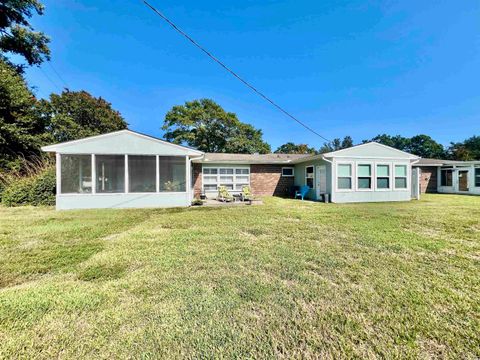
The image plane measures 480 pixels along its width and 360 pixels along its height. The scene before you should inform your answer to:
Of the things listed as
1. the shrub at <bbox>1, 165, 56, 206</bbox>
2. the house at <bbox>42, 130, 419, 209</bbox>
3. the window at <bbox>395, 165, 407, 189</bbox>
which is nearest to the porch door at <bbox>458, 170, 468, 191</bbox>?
the house at <bbox>42, 130, 419, 209</bbox>

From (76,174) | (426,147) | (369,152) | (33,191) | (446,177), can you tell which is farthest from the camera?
(426,147)

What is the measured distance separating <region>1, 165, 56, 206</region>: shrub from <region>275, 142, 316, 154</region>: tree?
39579 mm

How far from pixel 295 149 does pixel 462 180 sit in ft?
100

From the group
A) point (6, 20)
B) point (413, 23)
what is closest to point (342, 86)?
point (413, 23)

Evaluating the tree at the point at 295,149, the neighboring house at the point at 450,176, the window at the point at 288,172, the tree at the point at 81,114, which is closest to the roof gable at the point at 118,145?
the window at the point at 288,172

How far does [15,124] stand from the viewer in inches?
590

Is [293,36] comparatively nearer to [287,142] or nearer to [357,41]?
[357,41]

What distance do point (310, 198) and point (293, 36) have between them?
9.75m

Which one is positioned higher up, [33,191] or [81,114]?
[81,114]

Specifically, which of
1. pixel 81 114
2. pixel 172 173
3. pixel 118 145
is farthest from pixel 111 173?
pixel 81 114

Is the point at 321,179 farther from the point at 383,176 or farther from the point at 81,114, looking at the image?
the point at 81,114

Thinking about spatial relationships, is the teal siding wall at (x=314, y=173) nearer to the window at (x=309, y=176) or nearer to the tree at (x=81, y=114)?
the window at (x=309, y=176)

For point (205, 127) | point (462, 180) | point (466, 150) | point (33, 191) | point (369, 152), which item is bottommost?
point (33, 191)

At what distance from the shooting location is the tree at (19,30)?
16156 mm
